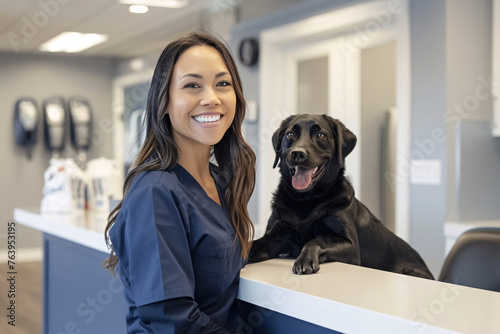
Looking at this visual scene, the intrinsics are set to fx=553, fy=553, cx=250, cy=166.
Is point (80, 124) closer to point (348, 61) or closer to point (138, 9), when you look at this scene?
point (138, 9)

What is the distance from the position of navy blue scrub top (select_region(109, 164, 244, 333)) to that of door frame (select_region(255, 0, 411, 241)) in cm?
208

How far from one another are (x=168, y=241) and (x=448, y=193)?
2.28 metres

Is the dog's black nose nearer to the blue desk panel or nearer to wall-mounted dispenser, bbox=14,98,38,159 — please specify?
the blue desk panel

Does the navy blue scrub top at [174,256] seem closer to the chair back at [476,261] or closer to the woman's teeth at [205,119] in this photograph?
the woman's teeth at [205,119]

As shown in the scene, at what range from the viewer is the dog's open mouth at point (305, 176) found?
128 centimetres

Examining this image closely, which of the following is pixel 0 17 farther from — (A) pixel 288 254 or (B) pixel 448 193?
(A) pixel 288 254

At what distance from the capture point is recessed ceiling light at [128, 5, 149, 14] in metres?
5.17

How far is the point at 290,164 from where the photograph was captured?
127cm

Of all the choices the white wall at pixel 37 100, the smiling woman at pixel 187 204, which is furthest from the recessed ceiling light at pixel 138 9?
the smiling woman at pixel 187 204

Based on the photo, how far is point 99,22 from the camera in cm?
588

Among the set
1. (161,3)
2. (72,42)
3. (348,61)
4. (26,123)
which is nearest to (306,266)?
(348,61)

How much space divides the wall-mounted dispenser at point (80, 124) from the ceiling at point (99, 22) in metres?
0.93

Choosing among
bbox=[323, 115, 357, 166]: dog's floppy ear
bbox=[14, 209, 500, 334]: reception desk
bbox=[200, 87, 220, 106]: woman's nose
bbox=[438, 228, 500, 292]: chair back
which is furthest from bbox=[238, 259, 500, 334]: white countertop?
bbox=[438, 228, 500, 292]: chair back

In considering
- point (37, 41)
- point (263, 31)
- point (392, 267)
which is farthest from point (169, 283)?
point (37, 41)
